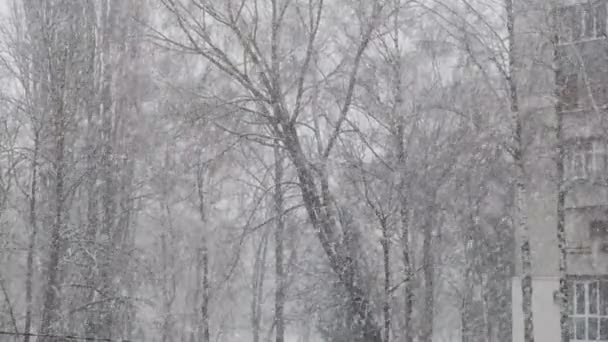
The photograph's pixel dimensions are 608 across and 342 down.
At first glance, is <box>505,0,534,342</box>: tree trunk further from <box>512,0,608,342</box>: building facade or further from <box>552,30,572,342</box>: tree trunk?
<box>552,30,572,342</box>: tree trunk

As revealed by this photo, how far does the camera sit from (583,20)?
2016 cm

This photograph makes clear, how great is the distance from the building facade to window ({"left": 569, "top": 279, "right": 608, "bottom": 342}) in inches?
1.0

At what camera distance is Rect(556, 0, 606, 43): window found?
18469 mm

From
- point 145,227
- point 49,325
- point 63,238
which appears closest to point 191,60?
point 63,238

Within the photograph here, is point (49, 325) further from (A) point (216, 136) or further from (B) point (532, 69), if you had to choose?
(B) point (532, 69)

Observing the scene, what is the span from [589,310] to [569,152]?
14.4 feet

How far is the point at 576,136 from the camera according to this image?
68.3 feet

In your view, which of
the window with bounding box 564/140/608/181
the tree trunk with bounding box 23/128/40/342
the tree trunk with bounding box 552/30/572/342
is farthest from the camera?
the window with bounding box 564/140/608/181

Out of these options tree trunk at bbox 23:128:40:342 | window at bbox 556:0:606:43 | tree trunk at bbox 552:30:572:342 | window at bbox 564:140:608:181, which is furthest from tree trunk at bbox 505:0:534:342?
tree trunk at bbox 23:128:40:342

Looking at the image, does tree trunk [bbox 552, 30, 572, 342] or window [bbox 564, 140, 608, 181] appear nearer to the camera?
tree trunk [bbox 552, 30, 572, 342]

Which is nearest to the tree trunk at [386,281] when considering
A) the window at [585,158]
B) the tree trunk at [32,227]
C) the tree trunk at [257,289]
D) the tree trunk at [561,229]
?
the tree trunk at [561,229]

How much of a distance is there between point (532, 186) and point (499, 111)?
81.4 inches

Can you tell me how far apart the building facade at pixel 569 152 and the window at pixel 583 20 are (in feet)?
0.08

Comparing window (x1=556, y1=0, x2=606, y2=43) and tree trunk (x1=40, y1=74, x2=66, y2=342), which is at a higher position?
window (x1=556, y1=0, x2=606, y2=43)
